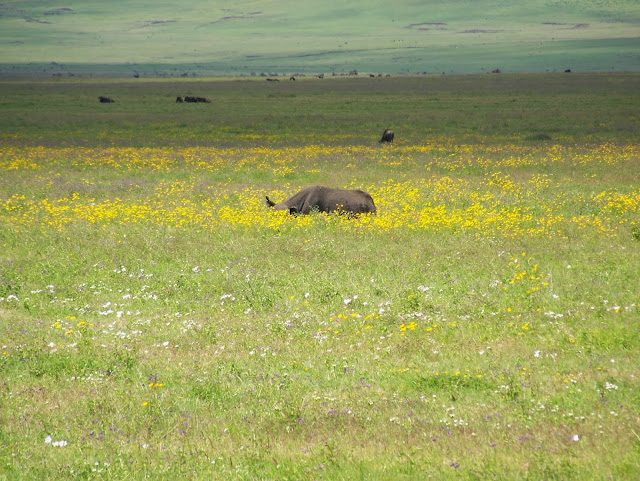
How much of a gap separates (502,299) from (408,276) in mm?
1975

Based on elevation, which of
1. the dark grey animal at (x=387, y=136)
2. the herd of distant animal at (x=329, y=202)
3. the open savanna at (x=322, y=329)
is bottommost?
the open savanna at (x=322, y=329)

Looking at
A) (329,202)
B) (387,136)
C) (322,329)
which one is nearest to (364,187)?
(329,202)

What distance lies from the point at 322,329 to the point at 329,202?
8.28 m

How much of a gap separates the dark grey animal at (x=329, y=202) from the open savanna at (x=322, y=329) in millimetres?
533

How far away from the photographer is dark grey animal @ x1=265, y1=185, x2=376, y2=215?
17.2 metres

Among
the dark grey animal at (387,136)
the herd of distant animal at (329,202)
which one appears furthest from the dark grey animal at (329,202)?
the dark grey animal at (387,136)

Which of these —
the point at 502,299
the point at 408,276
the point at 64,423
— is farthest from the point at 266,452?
the point at 408,276

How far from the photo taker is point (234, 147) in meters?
33.8

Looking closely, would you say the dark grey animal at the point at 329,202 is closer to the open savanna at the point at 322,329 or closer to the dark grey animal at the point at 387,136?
the open savanna at the point at 322,329

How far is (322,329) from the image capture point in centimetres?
938

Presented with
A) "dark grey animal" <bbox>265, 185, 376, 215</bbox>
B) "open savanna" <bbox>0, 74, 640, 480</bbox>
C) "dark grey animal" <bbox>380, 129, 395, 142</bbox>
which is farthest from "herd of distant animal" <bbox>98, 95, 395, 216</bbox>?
"dark grey animal" <bbox>380, 129, 395, 142</bbox>

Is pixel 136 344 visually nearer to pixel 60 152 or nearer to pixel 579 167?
pixel 579 167

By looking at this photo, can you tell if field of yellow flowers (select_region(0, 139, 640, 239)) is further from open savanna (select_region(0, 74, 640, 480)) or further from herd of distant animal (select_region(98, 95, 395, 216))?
herd of distant animal (select_region(98, 95, 395, 216))

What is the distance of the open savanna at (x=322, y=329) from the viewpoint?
6.11m
